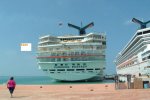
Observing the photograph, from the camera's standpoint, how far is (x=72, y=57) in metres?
78.1

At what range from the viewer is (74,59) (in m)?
78.0

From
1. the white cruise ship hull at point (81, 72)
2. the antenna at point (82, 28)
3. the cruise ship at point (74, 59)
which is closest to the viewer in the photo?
the white cruise ship hull at point (81, 72)

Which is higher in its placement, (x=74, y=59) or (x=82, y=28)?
(x=82, y=28)

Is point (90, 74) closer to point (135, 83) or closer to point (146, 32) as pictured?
point (146, 32)

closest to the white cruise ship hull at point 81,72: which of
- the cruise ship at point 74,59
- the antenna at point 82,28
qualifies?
the cruise ship at point 74,59

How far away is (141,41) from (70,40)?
27.3 meters

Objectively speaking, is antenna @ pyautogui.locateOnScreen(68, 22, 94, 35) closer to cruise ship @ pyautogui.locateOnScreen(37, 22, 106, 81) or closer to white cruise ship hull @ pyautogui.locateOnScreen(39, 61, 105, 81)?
cruise ship @ pyautogui.locateOnScreen(37, 22, 106, 81)

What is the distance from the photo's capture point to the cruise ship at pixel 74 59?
77062mm

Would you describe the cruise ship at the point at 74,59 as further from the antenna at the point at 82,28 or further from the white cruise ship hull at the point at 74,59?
the antenna at the point at 82,28

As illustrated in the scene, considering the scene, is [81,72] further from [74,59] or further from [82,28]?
[82,28]

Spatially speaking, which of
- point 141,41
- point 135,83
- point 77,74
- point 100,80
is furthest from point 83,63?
point 135,83

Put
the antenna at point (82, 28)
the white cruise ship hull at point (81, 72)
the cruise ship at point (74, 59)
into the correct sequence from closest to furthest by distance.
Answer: the white cruise ship hull at point (81, 72) → the cruise ship at point (74, 59) → the antenna at point (82, 28)

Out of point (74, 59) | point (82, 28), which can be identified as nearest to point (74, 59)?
point (74, 59)

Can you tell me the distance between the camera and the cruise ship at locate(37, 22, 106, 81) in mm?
77062
